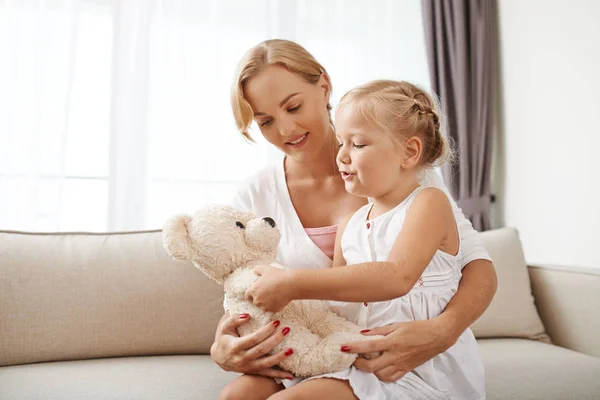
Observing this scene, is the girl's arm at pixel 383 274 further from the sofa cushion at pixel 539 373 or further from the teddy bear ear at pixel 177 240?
the sofa cushion at pixel 539 373

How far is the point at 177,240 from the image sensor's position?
4.08 feet

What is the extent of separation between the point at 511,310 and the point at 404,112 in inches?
44.9

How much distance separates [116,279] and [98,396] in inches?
19.0

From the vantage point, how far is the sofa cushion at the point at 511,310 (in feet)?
6.90

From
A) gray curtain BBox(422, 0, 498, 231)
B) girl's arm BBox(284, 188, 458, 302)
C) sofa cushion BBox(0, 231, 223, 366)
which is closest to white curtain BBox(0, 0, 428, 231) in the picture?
gray curtain BBox(422, 0, 498, 231)

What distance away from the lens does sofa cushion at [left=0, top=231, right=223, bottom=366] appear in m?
1.76

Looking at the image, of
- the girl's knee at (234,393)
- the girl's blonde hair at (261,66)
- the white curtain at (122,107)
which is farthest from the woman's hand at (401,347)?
the white curtain at (122,107)

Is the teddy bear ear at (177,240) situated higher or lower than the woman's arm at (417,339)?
higher

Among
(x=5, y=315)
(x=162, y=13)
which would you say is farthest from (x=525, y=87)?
(x=5, y=315)

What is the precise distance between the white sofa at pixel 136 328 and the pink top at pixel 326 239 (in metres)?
0.47

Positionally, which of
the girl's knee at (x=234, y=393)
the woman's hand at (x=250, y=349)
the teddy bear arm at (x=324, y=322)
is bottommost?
the girl's knee at (x=234, y=393)

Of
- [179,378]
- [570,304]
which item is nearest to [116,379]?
[179,378]

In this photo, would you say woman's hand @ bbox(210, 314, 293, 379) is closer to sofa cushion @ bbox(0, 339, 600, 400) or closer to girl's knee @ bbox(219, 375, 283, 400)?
girl's knee @ bbox(219, 375, 283, 400)

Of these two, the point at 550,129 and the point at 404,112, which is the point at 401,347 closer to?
the point at 404,112
